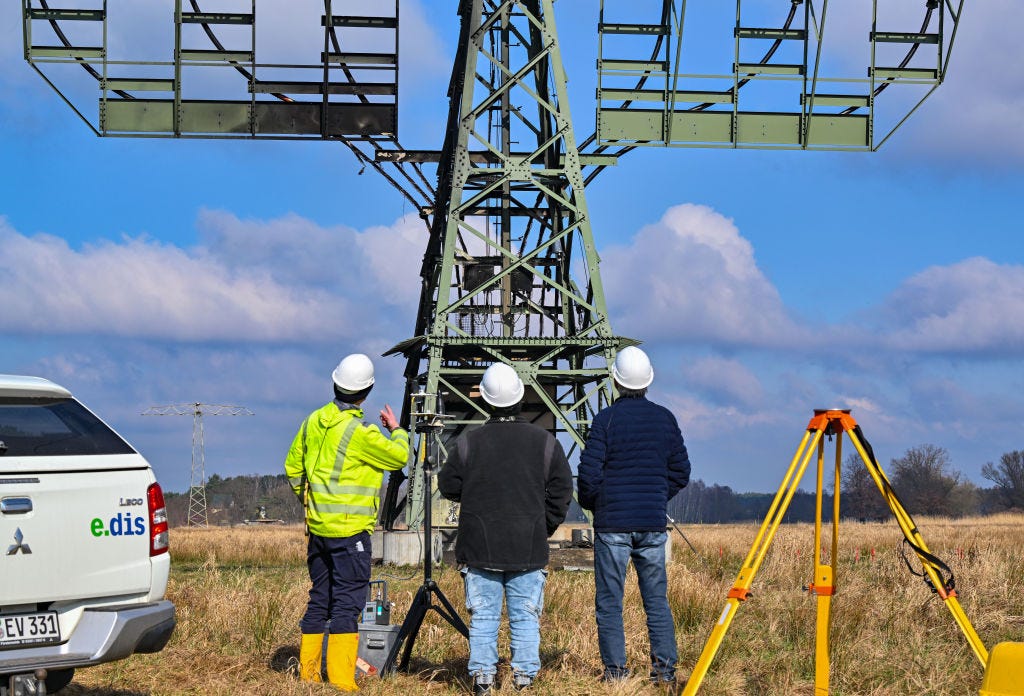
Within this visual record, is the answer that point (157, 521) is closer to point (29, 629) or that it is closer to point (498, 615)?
point (29, 629)

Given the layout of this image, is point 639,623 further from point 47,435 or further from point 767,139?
point 767,139

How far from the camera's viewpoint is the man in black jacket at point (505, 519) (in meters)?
7.41

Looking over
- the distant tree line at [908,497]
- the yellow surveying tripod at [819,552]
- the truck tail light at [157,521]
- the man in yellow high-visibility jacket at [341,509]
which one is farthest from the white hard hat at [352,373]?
the distant tree line at [908,497]

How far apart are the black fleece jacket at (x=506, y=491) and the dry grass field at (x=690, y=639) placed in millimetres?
815

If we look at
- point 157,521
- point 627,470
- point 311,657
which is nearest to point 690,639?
point 627,470

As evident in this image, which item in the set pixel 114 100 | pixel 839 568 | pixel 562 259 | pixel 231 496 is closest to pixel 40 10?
pixel 114 100

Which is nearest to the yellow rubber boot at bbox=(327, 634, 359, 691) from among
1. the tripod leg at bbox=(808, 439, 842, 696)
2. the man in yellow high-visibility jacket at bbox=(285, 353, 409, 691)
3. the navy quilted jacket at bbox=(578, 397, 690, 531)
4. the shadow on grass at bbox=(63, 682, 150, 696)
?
the man in yellow high-visibility jacket at bbox=(285, 353, 409, 691)

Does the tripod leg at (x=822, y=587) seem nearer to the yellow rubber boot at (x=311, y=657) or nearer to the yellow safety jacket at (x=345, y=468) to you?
the yellow safety jacket at (x=345, y=468)

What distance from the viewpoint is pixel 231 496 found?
13988 cm

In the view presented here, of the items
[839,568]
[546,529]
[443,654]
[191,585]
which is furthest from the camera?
[839,568]

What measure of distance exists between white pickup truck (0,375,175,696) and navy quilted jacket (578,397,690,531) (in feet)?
8.83

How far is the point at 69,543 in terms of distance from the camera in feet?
20.1

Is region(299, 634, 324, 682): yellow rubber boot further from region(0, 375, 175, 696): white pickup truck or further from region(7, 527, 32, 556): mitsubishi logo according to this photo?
region(7, 527, 32, 556): mitsubishi logo

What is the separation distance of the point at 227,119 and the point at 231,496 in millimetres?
124743
